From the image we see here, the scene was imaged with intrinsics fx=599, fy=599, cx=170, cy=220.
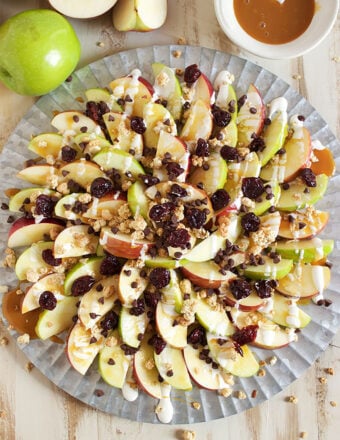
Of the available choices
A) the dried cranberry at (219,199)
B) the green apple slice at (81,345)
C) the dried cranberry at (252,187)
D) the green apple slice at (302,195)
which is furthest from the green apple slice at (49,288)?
the green apple slice at (302,195)

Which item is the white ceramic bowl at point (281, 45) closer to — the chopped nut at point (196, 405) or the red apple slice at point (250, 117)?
the red apple slice at point (250, 117)

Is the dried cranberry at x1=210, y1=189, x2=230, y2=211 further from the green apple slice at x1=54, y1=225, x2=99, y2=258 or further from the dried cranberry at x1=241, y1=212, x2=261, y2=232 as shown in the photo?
the green apple slice at x1=54, y1=225, x2=99, y2=258

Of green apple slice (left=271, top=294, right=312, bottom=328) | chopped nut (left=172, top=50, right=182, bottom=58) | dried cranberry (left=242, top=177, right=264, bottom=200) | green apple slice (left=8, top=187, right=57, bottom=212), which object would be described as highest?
chopped nut (left=172, top=50, right=182, bottom=58)

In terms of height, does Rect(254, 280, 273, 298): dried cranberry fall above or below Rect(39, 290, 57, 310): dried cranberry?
above

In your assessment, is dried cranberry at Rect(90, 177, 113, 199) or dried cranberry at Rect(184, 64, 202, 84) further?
dried cranberry at Rect(184, 64, 202, 84)

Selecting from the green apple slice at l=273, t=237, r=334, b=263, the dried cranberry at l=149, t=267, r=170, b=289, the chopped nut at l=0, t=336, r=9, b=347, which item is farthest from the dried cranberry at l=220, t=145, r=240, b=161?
the chopped nut at l=0, t=336, r=9, b=347

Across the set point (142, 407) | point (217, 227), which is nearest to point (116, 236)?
point (217, 227)
